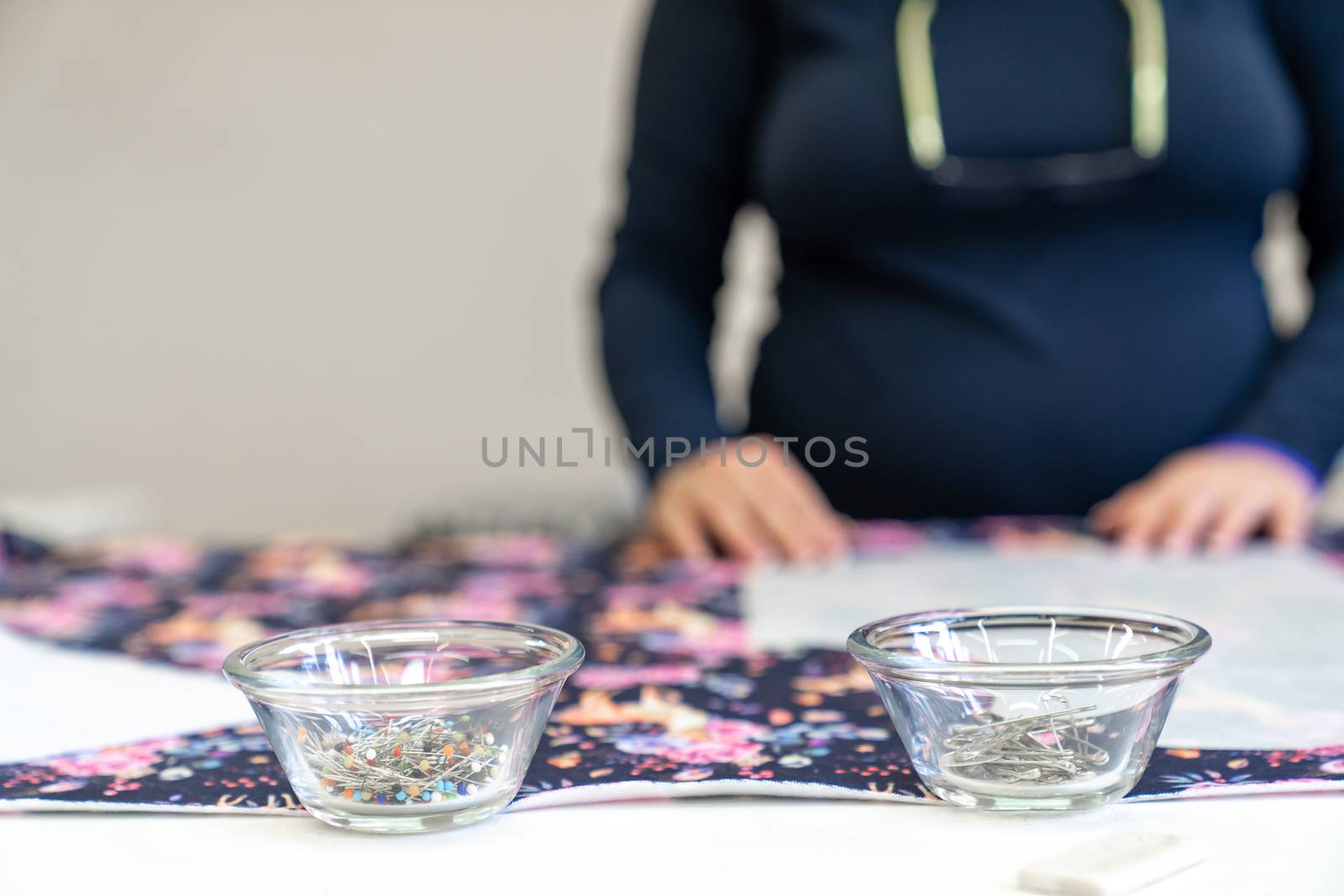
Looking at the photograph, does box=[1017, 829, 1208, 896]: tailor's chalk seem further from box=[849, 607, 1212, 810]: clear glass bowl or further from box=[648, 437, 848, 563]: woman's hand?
box=[648, 437, 848, 563]: woman's hand

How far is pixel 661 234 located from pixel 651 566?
45 centimetres

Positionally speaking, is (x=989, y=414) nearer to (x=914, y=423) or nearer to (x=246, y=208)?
(x=914, y=423)

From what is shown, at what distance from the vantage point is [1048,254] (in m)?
1.16

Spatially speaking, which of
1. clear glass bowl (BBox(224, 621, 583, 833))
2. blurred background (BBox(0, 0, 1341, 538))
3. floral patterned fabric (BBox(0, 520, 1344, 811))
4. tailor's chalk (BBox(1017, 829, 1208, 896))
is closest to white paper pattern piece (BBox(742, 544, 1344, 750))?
floral patterned fabric (BBox(0, 520, 1344, 811))

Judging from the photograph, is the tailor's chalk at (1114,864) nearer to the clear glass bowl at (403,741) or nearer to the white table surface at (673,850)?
the white table surface at (673,850)

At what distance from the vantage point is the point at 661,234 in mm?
1358

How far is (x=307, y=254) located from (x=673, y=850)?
260cm

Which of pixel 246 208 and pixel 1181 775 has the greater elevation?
pixel 246 208

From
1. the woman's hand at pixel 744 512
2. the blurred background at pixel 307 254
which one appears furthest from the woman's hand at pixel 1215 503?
the blurred background at pixel 307 254

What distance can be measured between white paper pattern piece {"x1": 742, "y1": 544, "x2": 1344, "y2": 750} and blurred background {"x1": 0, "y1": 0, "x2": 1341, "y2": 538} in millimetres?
1716

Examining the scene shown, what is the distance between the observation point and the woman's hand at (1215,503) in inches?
40.8

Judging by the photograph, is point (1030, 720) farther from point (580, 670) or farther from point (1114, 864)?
point (580, 670)

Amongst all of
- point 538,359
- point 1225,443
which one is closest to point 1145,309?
point 1225,443

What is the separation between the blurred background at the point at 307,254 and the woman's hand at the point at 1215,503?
1.61m
